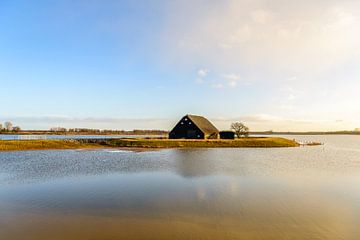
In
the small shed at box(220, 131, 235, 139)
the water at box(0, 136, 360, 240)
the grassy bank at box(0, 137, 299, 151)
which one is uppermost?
the small shed at box(220, 131, 235, 139)

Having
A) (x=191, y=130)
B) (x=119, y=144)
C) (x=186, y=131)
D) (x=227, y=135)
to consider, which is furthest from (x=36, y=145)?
(x=227, y=135)

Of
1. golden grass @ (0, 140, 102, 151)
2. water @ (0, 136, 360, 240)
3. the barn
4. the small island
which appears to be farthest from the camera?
the barn

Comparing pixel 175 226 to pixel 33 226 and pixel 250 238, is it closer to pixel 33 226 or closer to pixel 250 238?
pixel 250 238

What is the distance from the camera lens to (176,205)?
14.7 m

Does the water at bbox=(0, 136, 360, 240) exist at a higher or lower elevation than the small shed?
lower

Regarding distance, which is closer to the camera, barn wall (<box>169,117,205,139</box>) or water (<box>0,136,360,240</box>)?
water (<box>0,136,360,240</box>)

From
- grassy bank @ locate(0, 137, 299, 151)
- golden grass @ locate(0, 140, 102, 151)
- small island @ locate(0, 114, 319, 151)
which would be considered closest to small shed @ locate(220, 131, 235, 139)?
small island @ locate(0, 114, 319, 151)

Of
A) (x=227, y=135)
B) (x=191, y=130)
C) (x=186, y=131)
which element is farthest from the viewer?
(x=227, y=135)

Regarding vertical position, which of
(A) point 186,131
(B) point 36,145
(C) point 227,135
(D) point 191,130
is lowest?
(B) point 36,145

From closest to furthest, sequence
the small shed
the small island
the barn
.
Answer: the small island < the barn < the small shed

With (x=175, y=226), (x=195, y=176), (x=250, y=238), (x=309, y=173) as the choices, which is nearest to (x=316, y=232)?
(x=250, y=238)

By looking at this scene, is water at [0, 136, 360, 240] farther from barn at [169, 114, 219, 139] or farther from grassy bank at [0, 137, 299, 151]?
barn at [169, 114, 219, 139]

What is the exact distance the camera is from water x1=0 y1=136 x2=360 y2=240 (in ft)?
35.8

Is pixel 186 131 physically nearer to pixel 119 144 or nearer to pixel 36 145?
pixel 119 144
